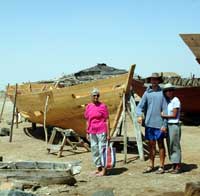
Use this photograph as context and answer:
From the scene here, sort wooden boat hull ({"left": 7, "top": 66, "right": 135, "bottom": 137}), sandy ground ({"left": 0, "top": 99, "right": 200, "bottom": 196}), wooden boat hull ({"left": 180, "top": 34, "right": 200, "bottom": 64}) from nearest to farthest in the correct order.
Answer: sandy ground ({"left": 0, "top": 99, "right": 200, "bottom": 196})
wooden boat hull ({"left": 7, "top": 66, "right": 135, "bottom": 137})
wooden boat hull ({"left": 180, "top": 34, "right": 200, "bottom": 64})

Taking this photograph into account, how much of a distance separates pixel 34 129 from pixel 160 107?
10179 mm

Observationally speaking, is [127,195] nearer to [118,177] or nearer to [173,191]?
[173,191]

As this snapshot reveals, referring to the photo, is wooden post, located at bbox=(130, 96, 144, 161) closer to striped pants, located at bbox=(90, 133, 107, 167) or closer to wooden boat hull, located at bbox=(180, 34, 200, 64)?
striped pants, located at bbox=(90, 133, 107, 167)

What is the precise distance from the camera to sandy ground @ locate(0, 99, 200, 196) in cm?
782

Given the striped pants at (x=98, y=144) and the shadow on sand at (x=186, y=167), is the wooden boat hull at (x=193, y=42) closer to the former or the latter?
the shadow on sand at (x=186, y=167)

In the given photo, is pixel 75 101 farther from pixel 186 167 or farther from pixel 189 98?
pixel 189 98

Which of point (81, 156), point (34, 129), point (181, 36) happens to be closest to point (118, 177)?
point (81, 156)

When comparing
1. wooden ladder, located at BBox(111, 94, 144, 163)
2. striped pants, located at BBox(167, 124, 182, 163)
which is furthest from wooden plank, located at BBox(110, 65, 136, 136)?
striped pants, located at BBox(167, 124, 182, 163)

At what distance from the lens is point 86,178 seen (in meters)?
8.94

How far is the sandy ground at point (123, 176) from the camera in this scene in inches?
308

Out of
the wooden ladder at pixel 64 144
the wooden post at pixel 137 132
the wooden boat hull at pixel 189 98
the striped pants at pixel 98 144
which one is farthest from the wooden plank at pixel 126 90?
the wooden boat hull at pixel 189 98

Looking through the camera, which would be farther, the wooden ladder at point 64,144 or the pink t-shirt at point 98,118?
the wooden ladder at point 64,144

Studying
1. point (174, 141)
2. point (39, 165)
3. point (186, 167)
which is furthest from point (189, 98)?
point (39, 165)

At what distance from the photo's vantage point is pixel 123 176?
9.02m
